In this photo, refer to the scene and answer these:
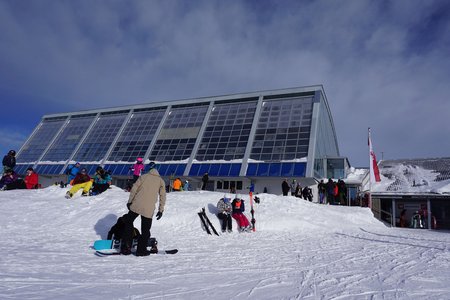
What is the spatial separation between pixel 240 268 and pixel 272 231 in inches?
269

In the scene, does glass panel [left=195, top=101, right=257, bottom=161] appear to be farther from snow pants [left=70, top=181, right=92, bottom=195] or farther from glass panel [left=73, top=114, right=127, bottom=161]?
snow pants [left=70, top=181, right=92, bottom=195]

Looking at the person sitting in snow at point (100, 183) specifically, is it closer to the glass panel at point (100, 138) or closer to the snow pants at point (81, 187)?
the snow pants at point (81, 187)

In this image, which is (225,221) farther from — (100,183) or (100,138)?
(100,138)

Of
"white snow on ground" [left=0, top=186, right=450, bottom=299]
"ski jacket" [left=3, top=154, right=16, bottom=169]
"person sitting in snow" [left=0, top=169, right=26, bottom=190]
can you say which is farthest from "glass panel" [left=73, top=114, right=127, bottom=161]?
"white snow on ground" [left=0, top=186, right=450, bottom=299]

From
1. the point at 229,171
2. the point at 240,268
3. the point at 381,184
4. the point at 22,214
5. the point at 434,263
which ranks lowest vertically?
the point at 22,214

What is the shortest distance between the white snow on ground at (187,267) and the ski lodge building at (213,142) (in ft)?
47.5

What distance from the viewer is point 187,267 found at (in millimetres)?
5074

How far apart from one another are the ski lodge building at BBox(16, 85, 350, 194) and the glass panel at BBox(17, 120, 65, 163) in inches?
7.6

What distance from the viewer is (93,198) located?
457 inches

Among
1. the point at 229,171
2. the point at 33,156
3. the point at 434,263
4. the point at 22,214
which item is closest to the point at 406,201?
the point at 229,171

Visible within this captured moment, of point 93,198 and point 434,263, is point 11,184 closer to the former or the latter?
point 93,198

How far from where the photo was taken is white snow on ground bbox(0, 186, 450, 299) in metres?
3.64

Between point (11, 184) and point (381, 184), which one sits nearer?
point (11, 184)

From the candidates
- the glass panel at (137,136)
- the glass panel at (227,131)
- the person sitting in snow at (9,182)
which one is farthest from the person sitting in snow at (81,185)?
the glass panel at (137,136)
